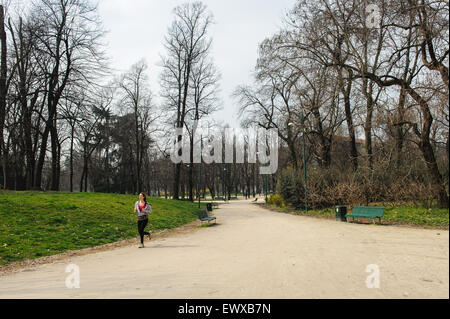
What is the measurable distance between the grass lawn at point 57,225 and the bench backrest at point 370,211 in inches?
378

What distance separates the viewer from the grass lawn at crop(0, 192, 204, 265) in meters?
9.42

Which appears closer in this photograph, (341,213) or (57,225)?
(57,225)

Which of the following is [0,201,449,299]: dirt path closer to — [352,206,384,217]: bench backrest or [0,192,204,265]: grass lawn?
[0,192,204,265]: grass lawn

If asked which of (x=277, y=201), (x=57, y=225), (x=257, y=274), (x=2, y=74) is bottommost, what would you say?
(x=277, y=201)

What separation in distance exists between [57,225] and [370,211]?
13.3m

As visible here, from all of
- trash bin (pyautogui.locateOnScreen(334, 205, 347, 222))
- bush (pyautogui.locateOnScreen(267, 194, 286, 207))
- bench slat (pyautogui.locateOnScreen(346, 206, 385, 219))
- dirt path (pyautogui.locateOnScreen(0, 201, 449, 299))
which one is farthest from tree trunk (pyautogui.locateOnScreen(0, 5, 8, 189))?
bush (pyautogui.locateOnScreen(267, 194, 286, 207))

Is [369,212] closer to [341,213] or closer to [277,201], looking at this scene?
[341,213]

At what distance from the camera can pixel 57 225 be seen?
39.2 ft

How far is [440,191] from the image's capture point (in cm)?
453

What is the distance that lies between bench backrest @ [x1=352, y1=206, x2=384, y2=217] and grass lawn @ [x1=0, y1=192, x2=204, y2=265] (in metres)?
9.59

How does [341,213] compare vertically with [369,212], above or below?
below

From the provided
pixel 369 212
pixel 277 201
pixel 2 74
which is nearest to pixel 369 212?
pixel 369 212

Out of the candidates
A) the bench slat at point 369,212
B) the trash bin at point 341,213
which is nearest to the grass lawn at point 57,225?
the trash bin at point 341,213
